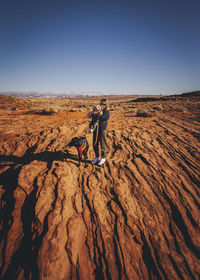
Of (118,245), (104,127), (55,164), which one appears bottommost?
(118,245)

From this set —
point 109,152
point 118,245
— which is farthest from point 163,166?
point 118,245

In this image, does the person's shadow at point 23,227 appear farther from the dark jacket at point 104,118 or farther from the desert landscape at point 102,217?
the dark jacket at point 104,118

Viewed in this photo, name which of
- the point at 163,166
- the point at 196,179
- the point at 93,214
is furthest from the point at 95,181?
the point at 196,179

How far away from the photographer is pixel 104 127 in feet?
11.1

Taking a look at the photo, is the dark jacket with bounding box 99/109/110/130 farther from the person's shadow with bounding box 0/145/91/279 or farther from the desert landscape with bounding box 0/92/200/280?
the person's shadow with bounding box 0/145/91/279

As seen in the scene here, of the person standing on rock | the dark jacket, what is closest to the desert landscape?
the person standing on rock

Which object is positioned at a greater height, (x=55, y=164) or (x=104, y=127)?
(x=104, y=127)

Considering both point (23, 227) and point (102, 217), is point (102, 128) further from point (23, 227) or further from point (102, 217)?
point (23, 227)

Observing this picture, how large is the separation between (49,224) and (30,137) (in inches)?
186

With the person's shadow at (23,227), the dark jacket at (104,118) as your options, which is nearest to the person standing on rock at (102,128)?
the dark jacket at (104,118)

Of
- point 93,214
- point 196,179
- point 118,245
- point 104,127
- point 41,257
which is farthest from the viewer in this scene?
point 104,127

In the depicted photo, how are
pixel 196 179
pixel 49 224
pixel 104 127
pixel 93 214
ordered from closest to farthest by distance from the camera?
pixel 49 224 → pixel 93 214 → pixel 196 179 → pixel 104 127

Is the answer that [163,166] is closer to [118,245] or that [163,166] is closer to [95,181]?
[95,181]

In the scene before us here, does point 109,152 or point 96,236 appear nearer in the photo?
point 96,236
